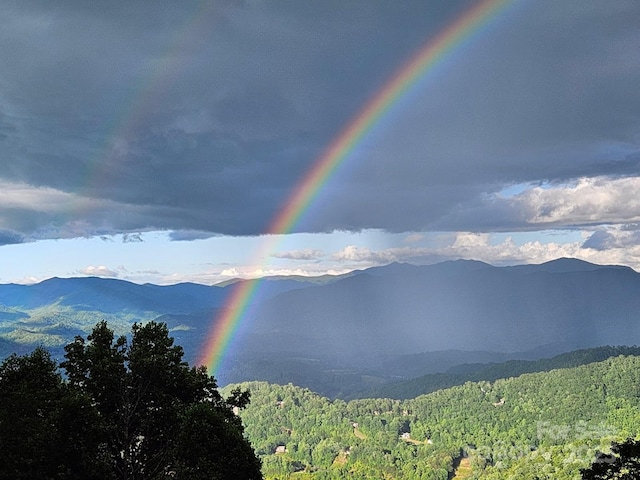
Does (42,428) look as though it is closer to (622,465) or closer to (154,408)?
(154,408)

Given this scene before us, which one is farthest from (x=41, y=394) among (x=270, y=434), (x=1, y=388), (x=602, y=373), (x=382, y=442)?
(x=602, y=373)

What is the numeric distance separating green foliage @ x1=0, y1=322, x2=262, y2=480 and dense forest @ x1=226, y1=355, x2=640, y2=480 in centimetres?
9325

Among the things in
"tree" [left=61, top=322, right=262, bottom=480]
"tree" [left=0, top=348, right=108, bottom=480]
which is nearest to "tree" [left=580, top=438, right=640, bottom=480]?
"tree" [left=61, top=322, right=262, bottom=480]

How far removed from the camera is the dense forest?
122500 millimetres

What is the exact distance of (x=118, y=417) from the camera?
22.3m

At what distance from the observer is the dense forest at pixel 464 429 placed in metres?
122

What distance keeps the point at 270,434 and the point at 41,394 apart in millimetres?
161381

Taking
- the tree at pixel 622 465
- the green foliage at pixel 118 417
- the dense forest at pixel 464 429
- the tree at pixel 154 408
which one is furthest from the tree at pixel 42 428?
the dense forest at pixel 464 429

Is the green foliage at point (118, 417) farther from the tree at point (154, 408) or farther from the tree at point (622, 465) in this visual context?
the tree at point (622, 465)

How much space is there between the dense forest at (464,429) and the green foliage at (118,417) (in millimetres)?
93254

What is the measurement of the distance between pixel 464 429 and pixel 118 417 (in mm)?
157189

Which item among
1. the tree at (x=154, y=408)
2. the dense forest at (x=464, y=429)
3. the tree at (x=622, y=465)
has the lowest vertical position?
the dense forest at (x=464, y=429)

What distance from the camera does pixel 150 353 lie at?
23312 millimetres

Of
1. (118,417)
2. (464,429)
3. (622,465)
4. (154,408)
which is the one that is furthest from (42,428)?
(464,429)
